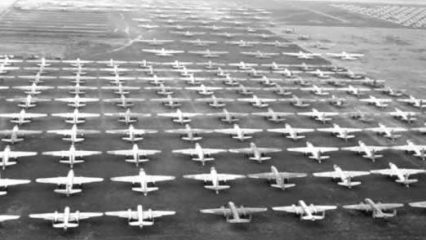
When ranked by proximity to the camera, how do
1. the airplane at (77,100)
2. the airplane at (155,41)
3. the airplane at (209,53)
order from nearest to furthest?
the airplane at (77,100)
the airplane at (209,53)
the airplane at (155,41)

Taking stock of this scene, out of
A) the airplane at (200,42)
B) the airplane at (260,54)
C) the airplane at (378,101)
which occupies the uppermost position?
the airplane at (200,42)

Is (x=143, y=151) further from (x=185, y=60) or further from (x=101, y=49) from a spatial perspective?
(x=101, y=49)

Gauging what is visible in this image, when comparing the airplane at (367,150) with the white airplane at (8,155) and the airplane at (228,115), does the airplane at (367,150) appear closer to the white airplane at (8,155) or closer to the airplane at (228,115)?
the airplane at (228,115)

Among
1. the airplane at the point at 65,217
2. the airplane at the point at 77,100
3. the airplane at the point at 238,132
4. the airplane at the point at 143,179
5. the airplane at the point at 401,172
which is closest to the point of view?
the airplane at the point at 65,217

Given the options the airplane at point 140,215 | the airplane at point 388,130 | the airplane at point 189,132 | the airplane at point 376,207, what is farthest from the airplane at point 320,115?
the airplane at point 140,215

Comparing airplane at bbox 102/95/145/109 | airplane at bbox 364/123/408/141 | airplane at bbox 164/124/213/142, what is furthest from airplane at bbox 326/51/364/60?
airplane at bbox 164/124/213/142

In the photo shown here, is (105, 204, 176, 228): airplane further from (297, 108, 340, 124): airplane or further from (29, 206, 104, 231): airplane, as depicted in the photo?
(297, 108, 340, 124): airplane
